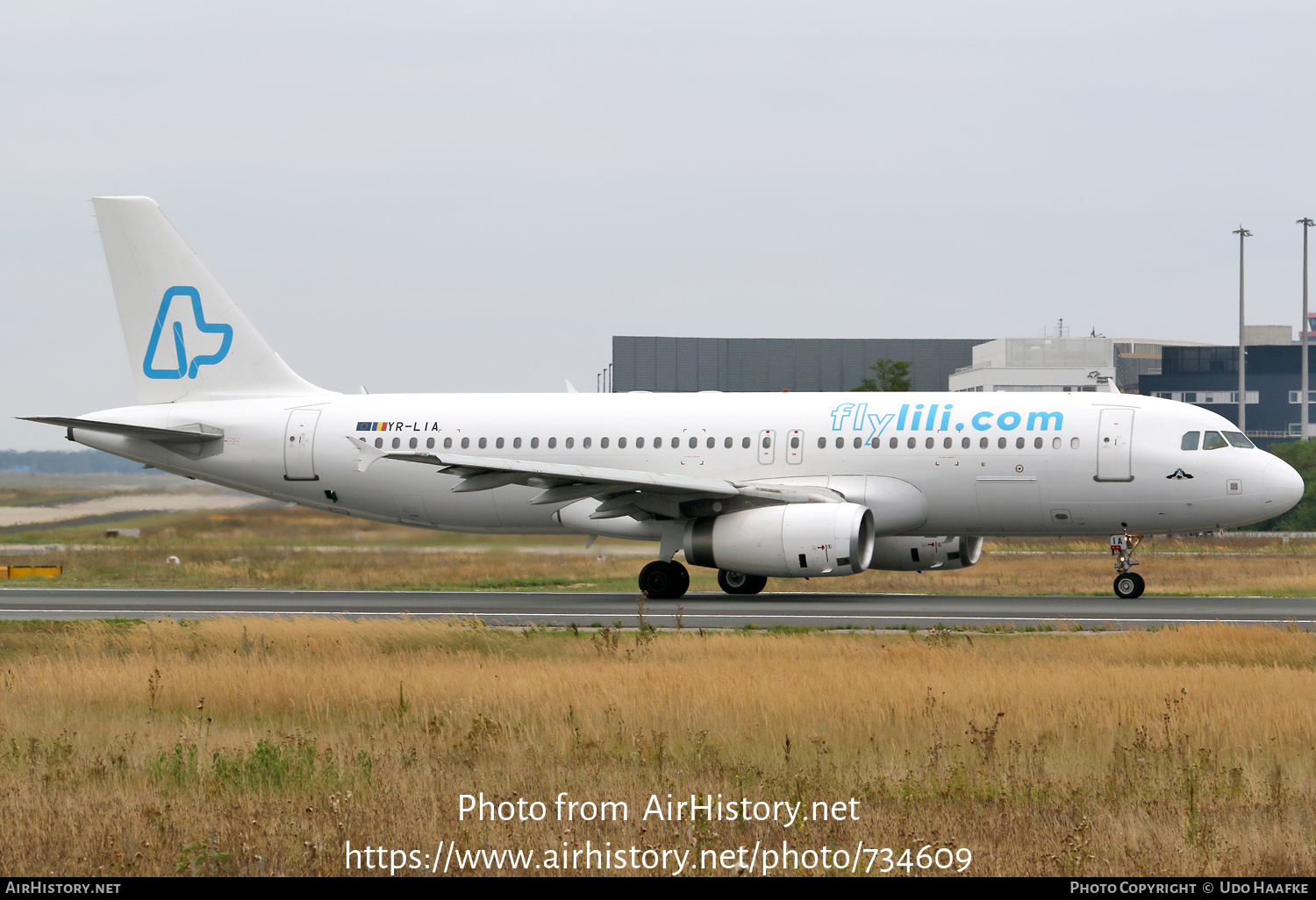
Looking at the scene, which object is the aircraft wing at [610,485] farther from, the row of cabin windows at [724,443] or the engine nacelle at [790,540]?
the row of cabin windows at [724,443]

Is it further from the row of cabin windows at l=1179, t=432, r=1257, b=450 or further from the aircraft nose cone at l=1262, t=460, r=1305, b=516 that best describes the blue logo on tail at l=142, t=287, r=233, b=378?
the aircraft nose cone at l=1262, t=460, r=1305, b=516

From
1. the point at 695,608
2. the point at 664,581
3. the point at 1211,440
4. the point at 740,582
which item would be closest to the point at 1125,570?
the point at 1211,440

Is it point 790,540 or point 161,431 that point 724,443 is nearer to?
point 790,540

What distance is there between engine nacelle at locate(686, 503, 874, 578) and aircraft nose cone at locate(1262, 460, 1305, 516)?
7.54 meters

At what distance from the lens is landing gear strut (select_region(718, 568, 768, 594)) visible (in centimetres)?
2920

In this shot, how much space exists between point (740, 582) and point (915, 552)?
368 centimetres

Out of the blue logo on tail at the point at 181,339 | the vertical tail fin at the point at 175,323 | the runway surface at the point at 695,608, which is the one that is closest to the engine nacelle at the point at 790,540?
the runway surface at the point at 695,608

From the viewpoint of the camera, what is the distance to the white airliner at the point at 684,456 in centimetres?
2670

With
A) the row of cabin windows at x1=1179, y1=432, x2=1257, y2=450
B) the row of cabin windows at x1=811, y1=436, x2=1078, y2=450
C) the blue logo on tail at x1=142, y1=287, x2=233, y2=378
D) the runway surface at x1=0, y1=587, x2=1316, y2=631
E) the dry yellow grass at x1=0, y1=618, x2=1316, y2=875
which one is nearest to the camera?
the dry yellow grass at x1=0, y1=618, x2=1316, y2=875

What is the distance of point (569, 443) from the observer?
29984 millimetres

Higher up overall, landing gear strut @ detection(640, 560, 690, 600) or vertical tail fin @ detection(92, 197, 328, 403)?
vertical tail fin @ detection(92, 197, 328, 403)

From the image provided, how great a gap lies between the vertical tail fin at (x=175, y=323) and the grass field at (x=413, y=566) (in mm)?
3738

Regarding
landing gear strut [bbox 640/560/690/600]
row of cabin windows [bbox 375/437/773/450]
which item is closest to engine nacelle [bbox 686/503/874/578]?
landing gear strut [bbox 640/560/690/600]

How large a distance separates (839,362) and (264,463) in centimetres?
7992
